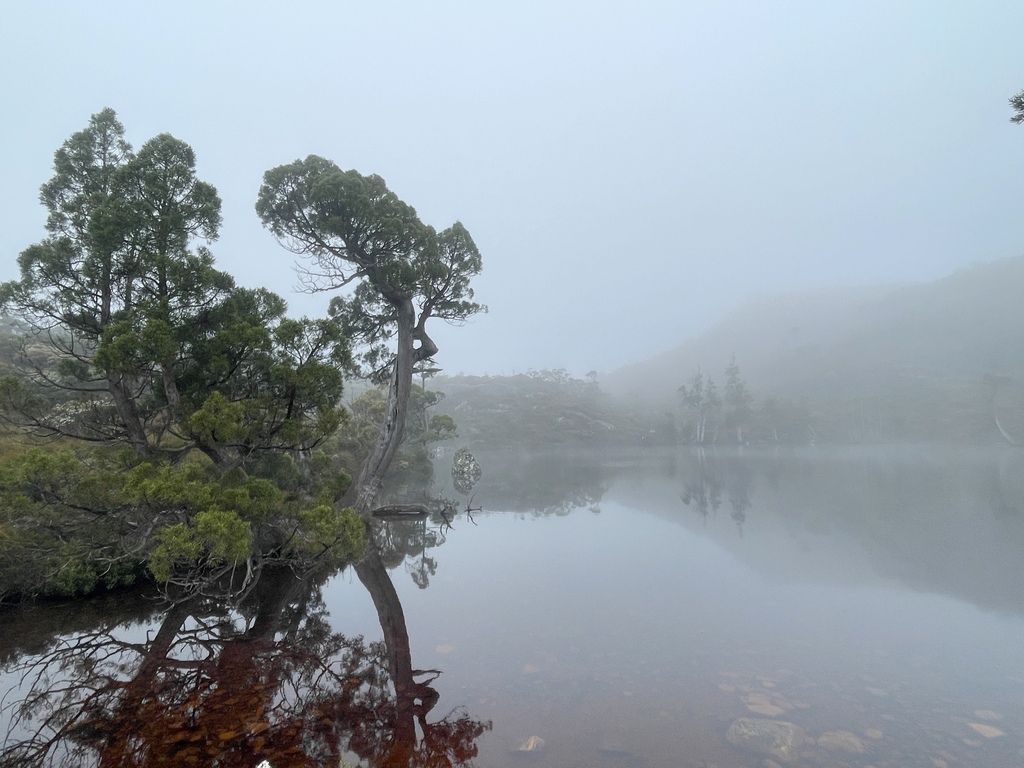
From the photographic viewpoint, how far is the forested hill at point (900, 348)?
99375 mm

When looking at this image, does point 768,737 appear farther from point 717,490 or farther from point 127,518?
point 717,490

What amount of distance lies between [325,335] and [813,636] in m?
9.73

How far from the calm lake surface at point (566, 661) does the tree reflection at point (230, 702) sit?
0.03 m

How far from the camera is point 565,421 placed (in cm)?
8300

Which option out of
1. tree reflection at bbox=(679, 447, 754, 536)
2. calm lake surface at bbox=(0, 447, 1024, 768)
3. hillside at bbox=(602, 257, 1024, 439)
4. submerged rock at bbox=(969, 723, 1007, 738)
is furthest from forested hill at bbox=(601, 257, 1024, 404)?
submerged rock at bbox=(969, 723, 1007, 738)

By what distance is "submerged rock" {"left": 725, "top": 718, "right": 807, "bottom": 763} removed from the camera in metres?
5.12

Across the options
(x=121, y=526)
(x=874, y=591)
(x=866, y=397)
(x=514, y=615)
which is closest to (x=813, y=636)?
(x=874, y=591)

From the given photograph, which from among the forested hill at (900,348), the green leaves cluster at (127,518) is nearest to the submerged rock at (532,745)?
the green leaves cluster at (127,518)

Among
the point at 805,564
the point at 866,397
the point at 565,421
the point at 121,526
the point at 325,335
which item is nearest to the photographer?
the point at 121,526

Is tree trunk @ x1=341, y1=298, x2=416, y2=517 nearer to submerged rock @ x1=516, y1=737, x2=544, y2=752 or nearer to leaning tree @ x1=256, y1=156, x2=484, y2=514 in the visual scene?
leaning tree @ x1=256, y1=156, x2=484, y2=514

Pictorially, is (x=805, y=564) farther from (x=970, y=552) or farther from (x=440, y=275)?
(x=440, y=275)

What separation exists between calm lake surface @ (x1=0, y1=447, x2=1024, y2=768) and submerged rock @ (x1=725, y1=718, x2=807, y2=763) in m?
0.04

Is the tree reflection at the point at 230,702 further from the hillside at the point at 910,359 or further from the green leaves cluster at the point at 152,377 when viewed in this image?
the hillside at the point at 910,359

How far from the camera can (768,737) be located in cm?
539
